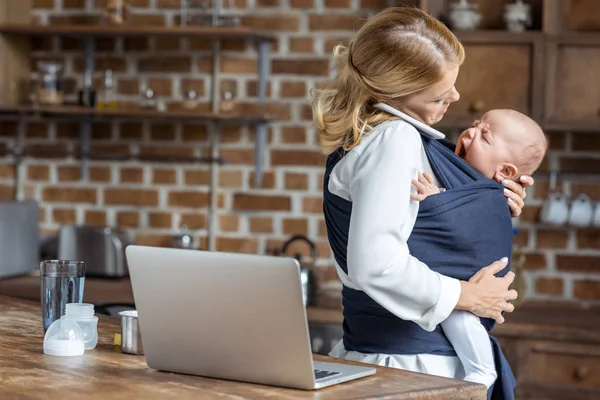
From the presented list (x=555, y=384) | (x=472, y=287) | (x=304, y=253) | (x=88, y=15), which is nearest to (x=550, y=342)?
(x=555, y=384)

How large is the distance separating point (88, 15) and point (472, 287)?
100 inches

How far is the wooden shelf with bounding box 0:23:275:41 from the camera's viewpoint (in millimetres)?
3627

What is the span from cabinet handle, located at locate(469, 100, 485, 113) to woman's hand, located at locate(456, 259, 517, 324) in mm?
1475

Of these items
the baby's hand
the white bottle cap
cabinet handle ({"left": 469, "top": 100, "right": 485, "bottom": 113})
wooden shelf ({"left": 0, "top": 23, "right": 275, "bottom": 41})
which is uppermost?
wooden shelf ({"left": 0, "top": 23, "right": 275, "bottom": 41})

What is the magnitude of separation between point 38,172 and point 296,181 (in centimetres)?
107

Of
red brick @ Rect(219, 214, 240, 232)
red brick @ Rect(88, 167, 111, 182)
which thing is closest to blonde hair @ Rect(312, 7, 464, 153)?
red brick @ Rect(219, 214, 240, 232)

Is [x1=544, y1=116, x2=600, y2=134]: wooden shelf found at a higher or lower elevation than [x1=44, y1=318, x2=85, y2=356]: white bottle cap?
higher

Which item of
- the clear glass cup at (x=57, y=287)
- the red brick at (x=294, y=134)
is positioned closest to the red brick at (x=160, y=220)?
the red brick at (x=294, y=134)

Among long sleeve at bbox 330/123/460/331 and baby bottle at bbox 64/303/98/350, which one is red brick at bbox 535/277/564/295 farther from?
baby bottle at bbox 64/303/98/350

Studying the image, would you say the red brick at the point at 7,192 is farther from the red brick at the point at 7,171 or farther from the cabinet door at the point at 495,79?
the cabinet door at the point at 495,79

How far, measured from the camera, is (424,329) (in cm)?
190

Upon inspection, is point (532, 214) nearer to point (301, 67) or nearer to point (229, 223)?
point (301, 67)

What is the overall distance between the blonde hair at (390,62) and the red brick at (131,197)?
208 centimetres

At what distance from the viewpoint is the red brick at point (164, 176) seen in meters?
3.91
